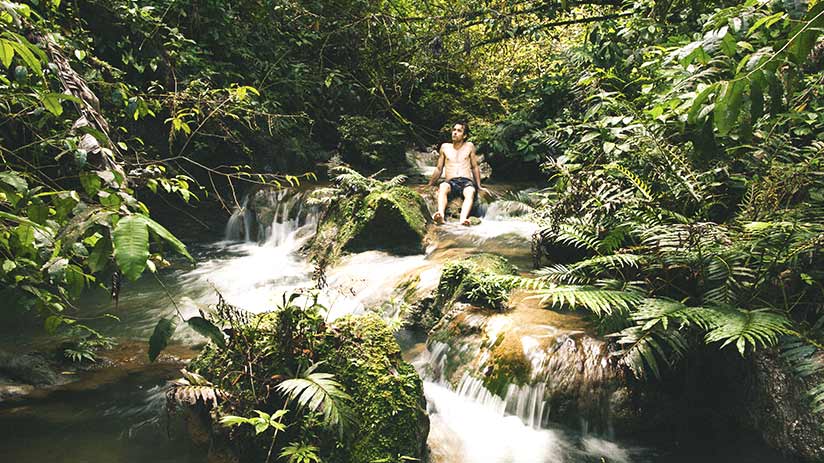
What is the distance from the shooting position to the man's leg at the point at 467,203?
29.8ft

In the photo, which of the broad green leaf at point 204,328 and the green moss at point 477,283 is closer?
the broad green leaf at point 204,328

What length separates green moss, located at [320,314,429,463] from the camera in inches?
122

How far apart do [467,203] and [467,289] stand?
4.18 metres

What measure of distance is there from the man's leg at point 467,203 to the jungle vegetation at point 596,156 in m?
1.48

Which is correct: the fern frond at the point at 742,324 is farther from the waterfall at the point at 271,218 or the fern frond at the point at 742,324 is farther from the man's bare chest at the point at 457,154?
the waterfall at the point at 271,218

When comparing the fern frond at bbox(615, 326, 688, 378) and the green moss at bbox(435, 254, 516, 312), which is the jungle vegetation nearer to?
the fern frond at bbox(615, 326, 688, 378)

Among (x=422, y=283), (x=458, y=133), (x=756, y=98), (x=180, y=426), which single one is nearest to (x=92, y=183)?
(x=756, y=98)

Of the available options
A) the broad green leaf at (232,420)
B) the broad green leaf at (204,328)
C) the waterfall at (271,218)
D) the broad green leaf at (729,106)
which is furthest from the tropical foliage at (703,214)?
the waterfall at (271,218)

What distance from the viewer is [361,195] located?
888 cm

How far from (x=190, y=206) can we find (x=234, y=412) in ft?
31.1

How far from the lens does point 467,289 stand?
537 centimetres

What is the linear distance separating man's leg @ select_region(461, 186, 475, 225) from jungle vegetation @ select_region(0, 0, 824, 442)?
148 cm

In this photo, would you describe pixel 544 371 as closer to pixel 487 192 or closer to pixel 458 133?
pixel 487 192

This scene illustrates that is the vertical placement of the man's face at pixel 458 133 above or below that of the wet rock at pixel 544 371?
above
